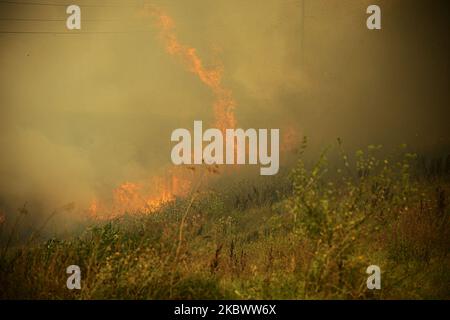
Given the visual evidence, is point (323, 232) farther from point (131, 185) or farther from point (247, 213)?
point (131, 185)

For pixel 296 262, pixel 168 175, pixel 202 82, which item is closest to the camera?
pixel 296 262

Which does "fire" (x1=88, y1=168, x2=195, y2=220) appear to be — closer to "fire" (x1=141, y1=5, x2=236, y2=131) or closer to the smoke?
the smoke

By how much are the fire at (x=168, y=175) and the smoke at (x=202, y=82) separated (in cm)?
7

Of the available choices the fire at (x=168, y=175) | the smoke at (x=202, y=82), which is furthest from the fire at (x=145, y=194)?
the smoke at (x=202, y=82)

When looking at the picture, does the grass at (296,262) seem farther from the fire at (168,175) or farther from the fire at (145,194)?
the fire at (168,175)

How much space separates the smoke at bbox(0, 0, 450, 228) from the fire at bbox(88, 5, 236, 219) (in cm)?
7

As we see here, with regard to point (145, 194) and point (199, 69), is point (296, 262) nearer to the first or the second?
point (145, 194)

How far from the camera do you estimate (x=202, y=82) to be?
40.7ft

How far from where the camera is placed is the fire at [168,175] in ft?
36.5

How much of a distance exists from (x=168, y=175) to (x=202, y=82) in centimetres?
254

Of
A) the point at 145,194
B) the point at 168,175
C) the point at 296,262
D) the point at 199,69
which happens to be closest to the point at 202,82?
the point at 199,69

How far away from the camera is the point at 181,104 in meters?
12.5

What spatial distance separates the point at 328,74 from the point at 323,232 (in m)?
8.51

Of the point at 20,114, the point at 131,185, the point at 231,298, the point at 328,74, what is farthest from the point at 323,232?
the point at 20,114
